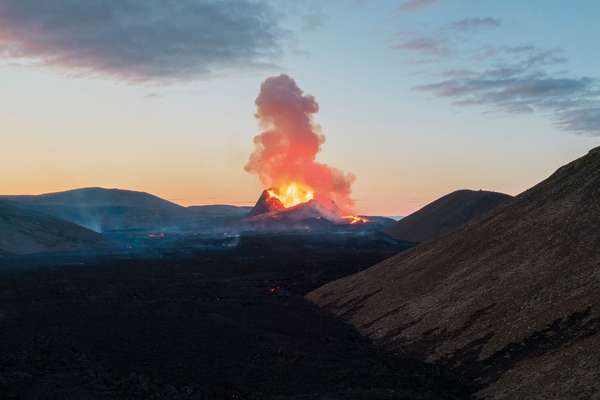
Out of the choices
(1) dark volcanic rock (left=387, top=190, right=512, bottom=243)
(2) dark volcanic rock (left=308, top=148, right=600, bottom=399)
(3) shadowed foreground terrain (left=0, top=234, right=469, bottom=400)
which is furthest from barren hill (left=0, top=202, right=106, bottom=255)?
(2) dark volcanic rock (left=308, top=148, right=600, bottom=399)

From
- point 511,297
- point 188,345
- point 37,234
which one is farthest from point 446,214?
point 188,345

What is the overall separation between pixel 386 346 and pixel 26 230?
11495cm

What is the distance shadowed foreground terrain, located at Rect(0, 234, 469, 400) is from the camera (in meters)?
27.6

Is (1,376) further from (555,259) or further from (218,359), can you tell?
(555,259)

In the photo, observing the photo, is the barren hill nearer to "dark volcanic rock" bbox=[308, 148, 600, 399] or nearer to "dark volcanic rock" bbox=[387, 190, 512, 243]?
"dark volcanic rock" bbox=[387, 190, 512, 243]

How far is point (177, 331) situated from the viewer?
41.7 m

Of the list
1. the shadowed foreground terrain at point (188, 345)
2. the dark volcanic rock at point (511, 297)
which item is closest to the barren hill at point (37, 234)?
the shadowed foreground terrain at point (188, 345)

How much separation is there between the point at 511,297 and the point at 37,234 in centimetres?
11998

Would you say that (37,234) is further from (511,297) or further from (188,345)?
(511,297)

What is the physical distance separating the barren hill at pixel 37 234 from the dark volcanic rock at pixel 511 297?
87.6 m

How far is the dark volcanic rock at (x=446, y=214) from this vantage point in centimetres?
13450

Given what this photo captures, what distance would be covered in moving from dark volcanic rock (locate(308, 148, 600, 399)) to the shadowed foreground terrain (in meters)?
2.23

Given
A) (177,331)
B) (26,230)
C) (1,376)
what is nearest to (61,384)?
(1,376)

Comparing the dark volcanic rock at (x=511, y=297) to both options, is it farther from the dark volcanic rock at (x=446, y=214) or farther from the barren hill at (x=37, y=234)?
the barren hill at (x=37, y=234)
